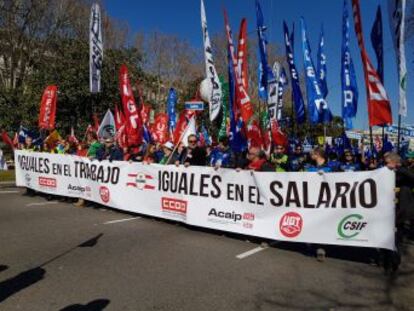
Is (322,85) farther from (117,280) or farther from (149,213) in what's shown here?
(117,280)

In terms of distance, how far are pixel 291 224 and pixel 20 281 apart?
389 centimetres

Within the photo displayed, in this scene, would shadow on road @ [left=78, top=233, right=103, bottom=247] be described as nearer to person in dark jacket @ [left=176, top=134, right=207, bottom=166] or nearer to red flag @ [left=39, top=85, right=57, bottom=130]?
person in dark jacket @ [left=176, top=134, right=207, bottom=166]

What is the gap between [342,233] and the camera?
6137 mm

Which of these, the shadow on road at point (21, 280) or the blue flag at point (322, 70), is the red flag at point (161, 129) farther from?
the shadow on road at point (21, 280)

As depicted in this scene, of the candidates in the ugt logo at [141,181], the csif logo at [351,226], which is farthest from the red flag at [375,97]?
the ugt logo at [141,181]

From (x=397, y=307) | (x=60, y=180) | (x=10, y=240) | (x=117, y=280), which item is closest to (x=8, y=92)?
(x=60, y=180)

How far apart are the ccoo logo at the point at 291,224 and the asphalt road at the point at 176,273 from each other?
33 cm

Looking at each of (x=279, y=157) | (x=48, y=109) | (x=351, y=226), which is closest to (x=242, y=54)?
(x=279, y=157)

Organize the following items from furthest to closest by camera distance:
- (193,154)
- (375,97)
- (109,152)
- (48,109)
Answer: (48,109), (109,152), (193,154), (375,97)

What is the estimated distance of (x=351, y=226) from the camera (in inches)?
239

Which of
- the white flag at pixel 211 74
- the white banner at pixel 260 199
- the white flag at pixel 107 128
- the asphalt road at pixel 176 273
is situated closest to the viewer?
the asphalt road at pixel 176 273

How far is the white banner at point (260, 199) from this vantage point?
232 inches

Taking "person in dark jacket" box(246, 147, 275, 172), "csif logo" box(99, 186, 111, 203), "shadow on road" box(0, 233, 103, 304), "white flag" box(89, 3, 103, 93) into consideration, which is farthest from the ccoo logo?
"white flag" box(89, 3, 103, 93)

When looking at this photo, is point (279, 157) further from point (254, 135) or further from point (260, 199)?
point (260, 199)
